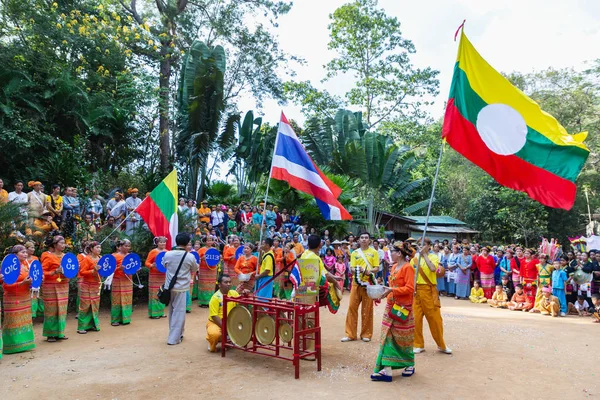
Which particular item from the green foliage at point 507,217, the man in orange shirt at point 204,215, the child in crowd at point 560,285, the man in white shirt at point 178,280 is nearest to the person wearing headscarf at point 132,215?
the man in orange shirt at point 204,215

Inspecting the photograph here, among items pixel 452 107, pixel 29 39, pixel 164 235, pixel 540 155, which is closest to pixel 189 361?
pixel 164 235

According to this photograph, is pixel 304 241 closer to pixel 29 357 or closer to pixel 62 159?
pixel 62 159

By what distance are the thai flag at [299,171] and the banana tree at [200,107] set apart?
34.7 ft

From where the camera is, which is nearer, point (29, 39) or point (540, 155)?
point (540, 155)

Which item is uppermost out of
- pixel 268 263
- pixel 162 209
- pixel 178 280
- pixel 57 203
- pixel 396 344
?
pixel 57 203

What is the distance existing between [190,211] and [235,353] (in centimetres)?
725

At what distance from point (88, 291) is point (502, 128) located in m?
7.44

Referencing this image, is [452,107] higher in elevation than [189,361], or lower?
higher

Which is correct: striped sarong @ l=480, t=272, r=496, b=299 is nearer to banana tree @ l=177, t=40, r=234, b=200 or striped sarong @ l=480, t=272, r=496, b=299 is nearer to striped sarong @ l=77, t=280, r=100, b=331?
banana tree @ l=177, t=40, r=234, b=200

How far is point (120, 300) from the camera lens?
371 inches

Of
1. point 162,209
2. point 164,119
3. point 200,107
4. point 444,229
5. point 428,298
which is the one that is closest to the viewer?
point 428,298

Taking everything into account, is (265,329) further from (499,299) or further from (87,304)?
(499,299)

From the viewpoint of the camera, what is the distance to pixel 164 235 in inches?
393

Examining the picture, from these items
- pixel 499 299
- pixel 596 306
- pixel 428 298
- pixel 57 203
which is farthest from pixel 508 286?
pixel 57 203
